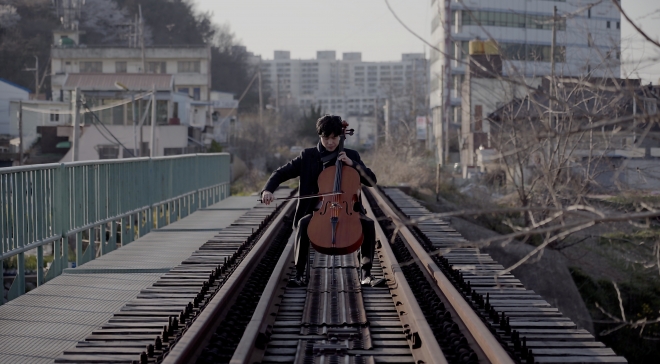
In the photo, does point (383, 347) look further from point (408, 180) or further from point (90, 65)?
point (90, 65)

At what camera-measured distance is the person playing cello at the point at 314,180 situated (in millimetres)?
7516

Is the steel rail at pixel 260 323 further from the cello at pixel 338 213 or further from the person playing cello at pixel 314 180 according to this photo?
the cello at pixel 338 213

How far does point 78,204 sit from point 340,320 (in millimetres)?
5231

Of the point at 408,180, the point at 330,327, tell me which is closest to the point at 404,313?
the point at 330,327

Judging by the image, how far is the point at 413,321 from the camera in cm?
598

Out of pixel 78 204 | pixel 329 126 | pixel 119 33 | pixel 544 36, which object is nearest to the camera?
pixel 329 126

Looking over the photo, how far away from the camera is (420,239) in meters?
10.9

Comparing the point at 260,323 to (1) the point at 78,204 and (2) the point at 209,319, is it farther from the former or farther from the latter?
(1) the point at 78,204

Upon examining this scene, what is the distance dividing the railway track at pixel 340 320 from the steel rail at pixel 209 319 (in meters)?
0.01

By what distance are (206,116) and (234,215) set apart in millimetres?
53613

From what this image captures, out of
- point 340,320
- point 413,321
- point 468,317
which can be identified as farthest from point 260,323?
point 468,317

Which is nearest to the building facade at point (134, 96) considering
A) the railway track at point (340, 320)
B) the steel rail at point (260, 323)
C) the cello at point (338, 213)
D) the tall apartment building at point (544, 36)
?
the tall apartment building at point (544, 36)

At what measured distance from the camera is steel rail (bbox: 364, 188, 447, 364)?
201 inches

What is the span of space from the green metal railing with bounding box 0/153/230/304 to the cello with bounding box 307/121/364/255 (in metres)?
2.96
